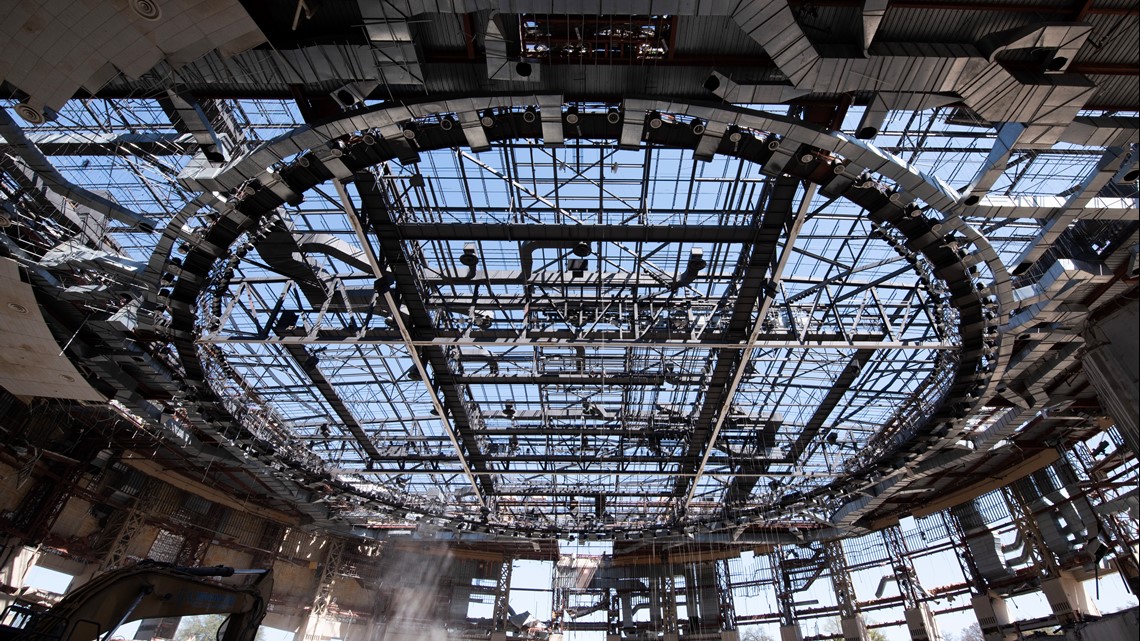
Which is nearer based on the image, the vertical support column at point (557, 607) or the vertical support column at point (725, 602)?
the vertical support column at point (725, 602)

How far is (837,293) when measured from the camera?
20.3 m

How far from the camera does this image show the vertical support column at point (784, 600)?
123ft

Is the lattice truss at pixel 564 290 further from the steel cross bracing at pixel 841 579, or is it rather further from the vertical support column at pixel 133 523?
the steel cross bracing at pixel 841 579

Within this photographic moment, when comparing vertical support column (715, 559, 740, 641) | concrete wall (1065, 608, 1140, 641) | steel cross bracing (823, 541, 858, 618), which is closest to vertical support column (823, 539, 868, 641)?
steel cross bracing (823, 541, 858, 618)

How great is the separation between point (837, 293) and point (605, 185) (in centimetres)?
899

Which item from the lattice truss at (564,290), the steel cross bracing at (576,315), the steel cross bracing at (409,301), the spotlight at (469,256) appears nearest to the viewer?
the steel cross bracing at (409,301)

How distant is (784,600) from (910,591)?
787 centimetres

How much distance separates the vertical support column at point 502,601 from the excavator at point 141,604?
104ft

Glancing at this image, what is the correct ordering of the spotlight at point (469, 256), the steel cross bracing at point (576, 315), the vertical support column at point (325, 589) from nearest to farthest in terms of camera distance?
the steel cross bracing at point (576, 315) → the spotlight at point (469, 256) → the vertical support column at point (325, 589)

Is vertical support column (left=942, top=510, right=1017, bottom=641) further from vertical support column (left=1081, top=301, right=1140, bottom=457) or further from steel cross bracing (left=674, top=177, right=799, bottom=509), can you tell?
vertical support column (left=1081, top=301, right=1140, bottom=457)

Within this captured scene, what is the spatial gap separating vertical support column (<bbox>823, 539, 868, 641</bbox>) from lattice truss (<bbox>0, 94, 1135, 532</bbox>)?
33.5ft

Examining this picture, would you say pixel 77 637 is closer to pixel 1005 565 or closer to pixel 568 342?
pixel 568 342

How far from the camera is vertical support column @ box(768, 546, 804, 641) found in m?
37.6

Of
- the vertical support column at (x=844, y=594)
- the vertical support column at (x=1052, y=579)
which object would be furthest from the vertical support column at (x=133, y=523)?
the vertical support column at (x=1052, y=579)
